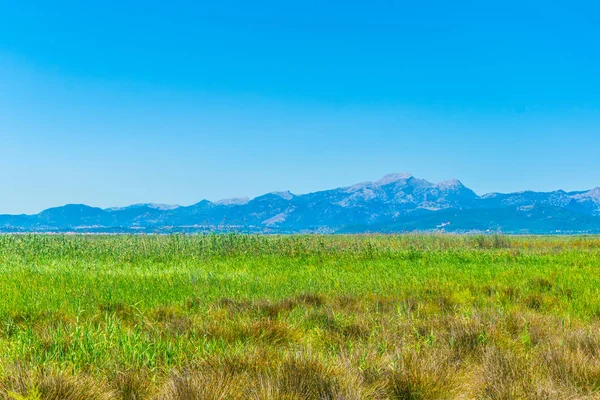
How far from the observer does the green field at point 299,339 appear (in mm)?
4629

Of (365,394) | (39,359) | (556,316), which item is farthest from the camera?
(556,316)

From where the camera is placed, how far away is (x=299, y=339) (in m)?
7.02

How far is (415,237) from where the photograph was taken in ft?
183

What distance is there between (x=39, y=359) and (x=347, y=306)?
6225 millimetres

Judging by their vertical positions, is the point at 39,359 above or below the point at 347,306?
above

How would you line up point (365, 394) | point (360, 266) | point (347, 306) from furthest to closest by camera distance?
1. point (360, 266)
2. point (347, 306)
3. point (365, 394)

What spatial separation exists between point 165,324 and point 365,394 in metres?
4.28

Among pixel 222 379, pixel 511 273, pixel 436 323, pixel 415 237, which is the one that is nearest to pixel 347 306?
pixel 436 323

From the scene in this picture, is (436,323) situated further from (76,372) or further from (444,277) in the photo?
(444,277)

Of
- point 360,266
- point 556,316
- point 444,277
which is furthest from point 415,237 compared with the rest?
point 556,316

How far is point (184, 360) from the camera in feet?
18.6

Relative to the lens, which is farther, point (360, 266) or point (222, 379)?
point (360, 266)

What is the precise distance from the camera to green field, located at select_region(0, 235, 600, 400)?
4629 millimetres

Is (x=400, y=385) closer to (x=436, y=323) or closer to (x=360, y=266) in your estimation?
(x=436, y=323)
